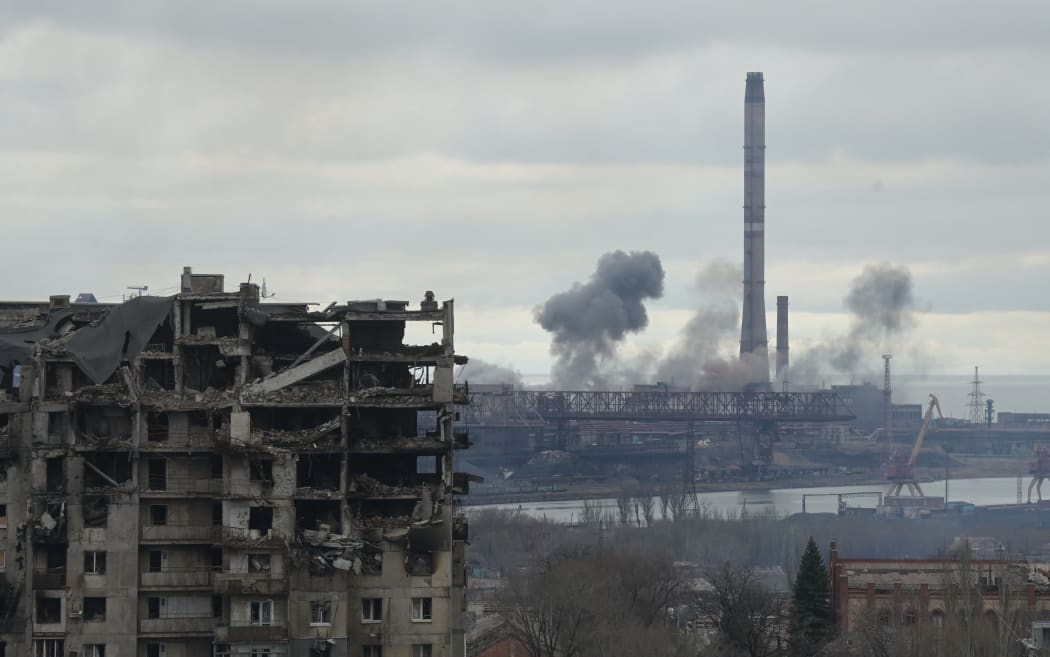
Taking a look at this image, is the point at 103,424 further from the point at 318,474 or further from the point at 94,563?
the point at 318,474

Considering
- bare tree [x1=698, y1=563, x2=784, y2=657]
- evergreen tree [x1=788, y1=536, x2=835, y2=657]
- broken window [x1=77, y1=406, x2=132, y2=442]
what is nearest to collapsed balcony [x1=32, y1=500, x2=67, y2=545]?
broken window [x1=77, y1=406, x2=132, y2=442]

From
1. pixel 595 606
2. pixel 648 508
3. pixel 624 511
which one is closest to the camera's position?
pixel 595 606

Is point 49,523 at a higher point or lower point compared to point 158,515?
lower

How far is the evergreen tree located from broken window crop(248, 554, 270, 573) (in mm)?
32920

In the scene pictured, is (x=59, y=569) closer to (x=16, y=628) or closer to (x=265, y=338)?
(x=16, y=628)

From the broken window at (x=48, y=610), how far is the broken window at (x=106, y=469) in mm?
2587

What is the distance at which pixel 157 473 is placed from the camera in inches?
1949

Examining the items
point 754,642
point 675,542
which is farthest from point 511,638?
point 675,542

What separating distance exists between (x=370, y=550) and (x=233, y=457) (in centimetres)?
353

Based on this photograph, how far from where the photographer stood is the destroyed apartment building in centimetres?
4788

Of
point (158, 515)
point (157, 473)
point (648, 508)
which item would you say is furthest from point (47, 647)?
point (648, 508)

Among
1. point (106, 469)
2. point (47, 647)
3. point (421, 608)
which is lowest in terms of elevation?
point (47, 647)

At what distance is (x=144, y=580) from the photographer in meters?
48.9

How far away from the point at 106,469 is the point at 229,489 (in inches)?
128
